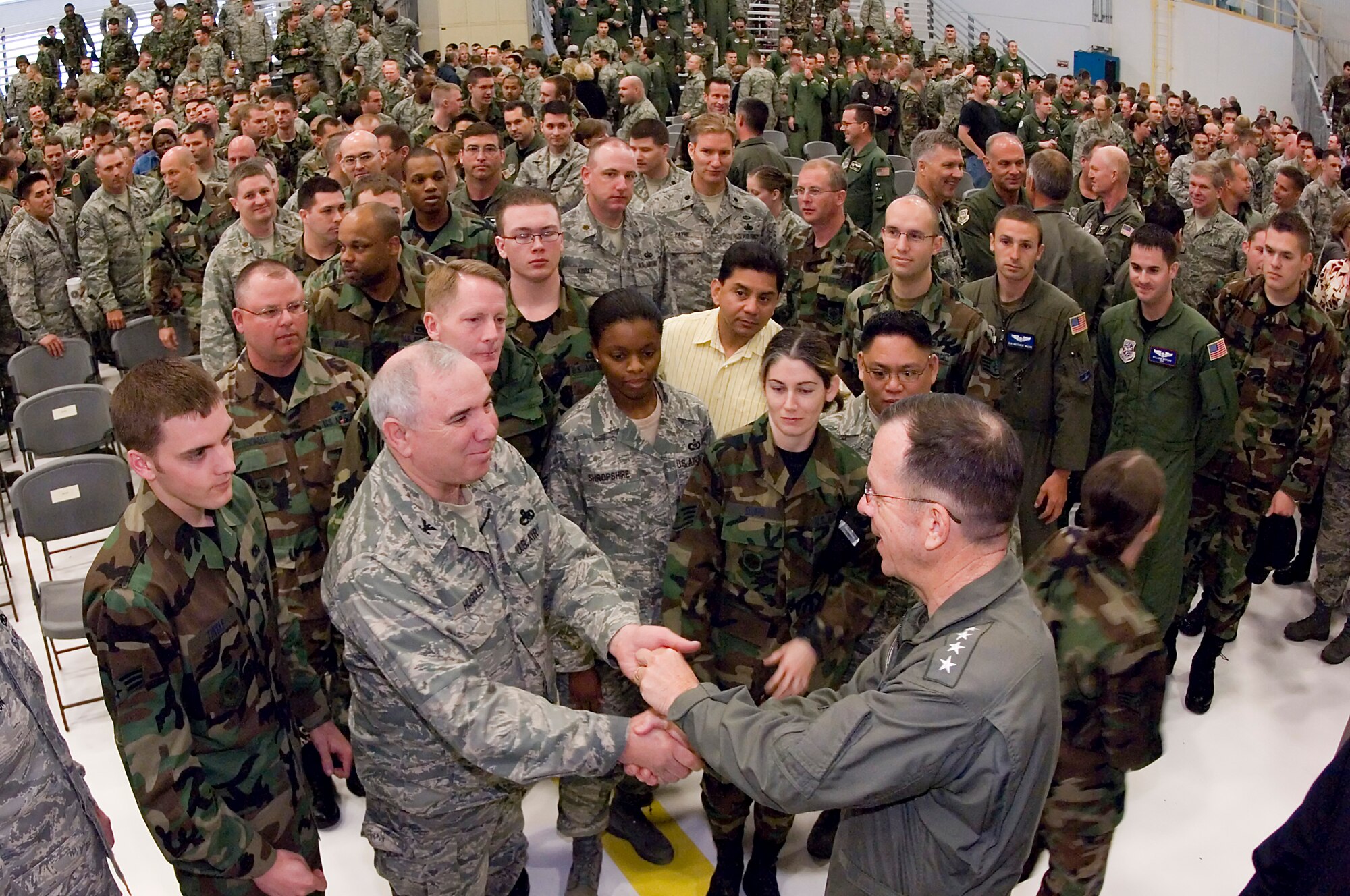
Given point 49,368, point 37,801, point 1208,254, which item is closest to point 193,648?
point 37,801

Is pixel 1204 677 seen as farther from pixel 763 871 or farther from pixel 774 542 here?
pixel 774 542

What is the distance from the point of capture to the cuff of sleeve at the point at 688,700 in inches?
77.4

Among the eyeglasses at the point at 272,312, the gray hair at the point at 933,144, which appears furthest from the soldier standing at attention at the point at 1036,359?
the eyeglasses at the point at 272,312

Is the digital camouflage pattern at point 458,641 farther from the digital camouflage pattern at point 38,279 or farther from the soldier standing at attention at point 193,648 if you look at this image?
the digital camouflage pattern at point 38,279

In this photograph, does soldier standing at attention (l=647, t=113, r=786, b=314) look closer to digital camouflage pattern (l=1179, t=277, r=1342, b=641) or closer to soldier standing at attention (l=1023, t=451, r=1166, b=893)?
digital camouflage pattern (l=1179, t=277, r=1342, b=641)

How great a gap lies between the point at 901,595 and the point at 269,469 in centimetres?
189

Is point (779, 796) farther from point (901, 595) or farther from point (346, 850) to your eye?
point (346, 850)

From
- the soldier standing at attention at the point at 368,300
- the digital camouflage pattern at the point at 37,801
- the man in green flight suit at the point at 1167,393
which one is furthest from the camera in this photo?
the man in green flight suit at the point at 1167,393

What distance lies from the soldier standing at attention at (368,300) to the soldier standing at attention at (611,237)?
89 cm

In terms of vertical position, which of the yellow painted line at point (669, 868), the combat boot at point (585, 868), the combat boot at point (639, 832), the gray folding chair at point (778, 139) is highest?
the combat boot at point (585, 868)

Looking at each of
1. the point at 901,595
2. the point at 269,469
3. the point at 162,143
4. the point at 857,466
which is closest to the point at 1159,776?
the point at 901,595

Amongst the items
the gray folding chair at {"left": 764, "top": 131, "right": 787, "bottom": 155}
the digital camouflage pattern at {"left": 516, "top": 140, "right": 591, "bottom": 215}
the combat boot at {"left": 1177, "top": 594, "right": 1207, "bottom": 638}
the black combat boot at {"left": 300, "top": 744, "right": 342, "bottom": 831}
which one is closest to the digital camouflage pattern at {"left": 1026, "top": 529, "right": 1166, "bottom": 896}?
the black combat boot at {"left": 300, "top": 744, "right": 342, "bottom": 831}

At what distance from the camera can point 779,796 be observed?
177 centimetres

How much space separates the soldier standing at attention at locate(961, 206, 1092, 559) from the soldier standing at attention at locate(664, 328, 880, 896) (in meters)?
1.31
